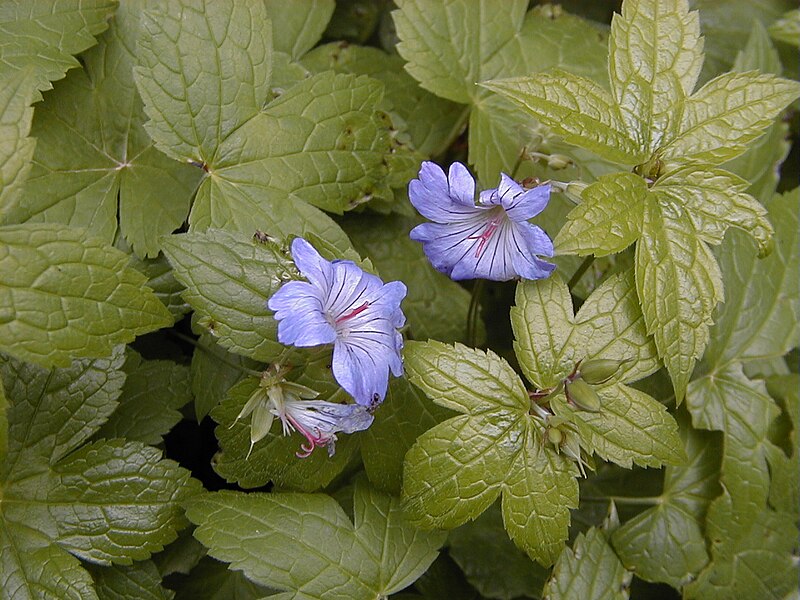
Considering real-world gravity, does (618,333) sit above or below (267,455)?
above

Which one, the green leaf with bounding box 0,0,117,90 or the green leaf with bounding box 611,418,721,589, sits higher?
the green leaf with bounding box 0,0,117,90

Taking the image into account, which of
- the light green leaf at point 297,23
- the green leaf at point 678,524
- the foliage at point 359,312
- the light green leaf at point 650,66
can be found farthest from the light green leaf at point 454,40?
the green leaf at point 678,524

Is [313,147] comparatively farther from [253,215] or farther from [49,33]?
[49,33]

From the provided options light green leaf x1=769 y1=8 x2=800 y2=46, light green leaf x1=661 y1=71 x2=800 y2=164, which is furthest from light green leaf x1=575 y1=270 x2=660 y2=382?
light green leaf x1=769 y1=8 x2=800 y2=46

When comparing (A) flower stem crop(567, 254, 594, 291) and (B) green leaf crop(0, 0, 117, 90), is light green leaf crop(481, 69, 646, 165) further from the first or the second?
(B) green leaf crop(0, 0, 117, 90)

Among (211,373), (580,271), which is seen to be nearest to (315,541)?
(211,373)

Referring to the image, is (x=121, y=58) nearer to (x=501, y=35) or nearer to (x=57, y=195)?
(x=57, y=195)
